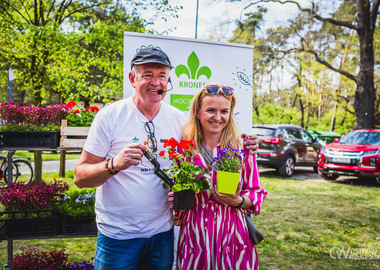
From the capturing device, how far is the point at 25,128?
291cm

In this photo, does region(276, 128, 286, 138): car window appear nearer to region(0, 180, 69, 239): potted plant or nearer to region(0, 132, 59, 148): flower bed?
region(0, 132, 59, 148): flower bed

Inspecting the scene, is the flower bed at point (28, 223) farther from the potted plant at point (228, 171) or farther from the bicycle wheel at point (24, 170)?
the bicycle wheel at point (24, 170)

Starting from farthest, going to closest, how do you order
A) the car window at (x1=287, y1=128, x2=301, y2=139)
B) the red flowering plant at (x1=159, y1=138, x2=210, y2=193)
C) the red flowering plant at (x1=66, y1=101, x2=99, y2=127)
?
1. the car window at (x1=287, y1=128, x2=301, y2=139)
2. the red flowering plant at (x1=66, y1=101, x2=99, y2=127)
3. the red flowering plant at (x1=159, y1=138, x2=210, y2=193)

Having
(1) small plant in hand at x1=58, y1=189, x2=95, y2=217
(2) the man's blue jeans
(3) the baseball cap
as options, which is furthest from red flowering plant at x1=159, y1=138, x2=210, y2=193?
(1) small plant in hand at x1=58, y1=189, x2=95, y2=217

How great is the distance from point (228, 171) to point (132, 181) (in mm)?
596

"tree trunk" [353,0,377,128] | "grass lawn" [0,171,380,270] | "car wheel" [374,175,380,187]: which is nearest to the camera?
"grass lawn" [0,171,380,270]

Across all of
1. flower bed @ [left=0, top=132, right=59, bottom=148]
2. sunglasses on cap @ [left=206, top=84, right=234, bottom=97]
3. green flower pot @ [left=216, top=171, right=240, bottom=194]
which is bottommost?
green flower pot @ [left=216, top=171, right=240, bottom=194]

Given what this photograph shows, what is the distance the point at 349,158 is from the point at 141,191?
8702 millimetres

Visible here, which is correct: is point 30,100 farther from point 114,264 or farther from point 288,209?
point 114,264

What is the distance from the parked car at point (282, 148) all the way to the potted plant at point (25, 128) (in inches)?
314

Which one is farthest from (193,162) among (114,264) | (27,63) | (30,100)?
(30,100)

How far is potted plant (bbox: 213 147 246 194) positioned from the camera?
6.12 ft

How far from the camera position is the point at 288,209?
672 centimetres

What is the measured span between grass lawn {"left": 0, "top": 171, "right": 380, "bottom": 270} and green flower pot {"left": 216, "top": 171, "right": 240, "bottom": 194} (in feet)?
8.75
